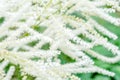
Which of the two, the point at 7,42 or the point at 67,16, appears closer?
the point at 7,42

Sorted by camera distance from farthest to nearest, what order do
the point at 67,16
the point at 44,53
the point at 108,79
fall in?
the point at 108,79
the point at 67,16
the point at 44,53

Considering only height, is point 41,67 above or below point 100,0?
below

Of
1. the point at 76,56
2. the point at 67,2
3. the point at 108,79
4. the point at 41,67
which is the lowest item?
the point at 41,67

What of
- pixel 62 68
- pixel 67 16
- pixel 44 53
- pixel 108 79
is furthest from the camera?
pixel 108 79

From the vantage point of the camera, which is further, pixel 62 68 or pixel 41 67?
pixel 62 68

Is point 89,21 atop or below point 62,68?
atop

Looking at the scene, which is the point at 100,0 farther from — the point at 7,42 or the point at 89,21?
the point at 7,42

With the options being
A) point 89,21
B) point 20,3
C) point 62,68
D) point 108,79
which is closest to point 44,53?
point 62,68

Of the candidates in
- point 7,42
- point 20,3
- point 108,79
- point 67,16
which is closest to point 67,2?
point 67,16

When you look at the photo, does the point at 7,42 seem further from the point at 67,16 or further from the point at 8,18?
the point at 67,16
